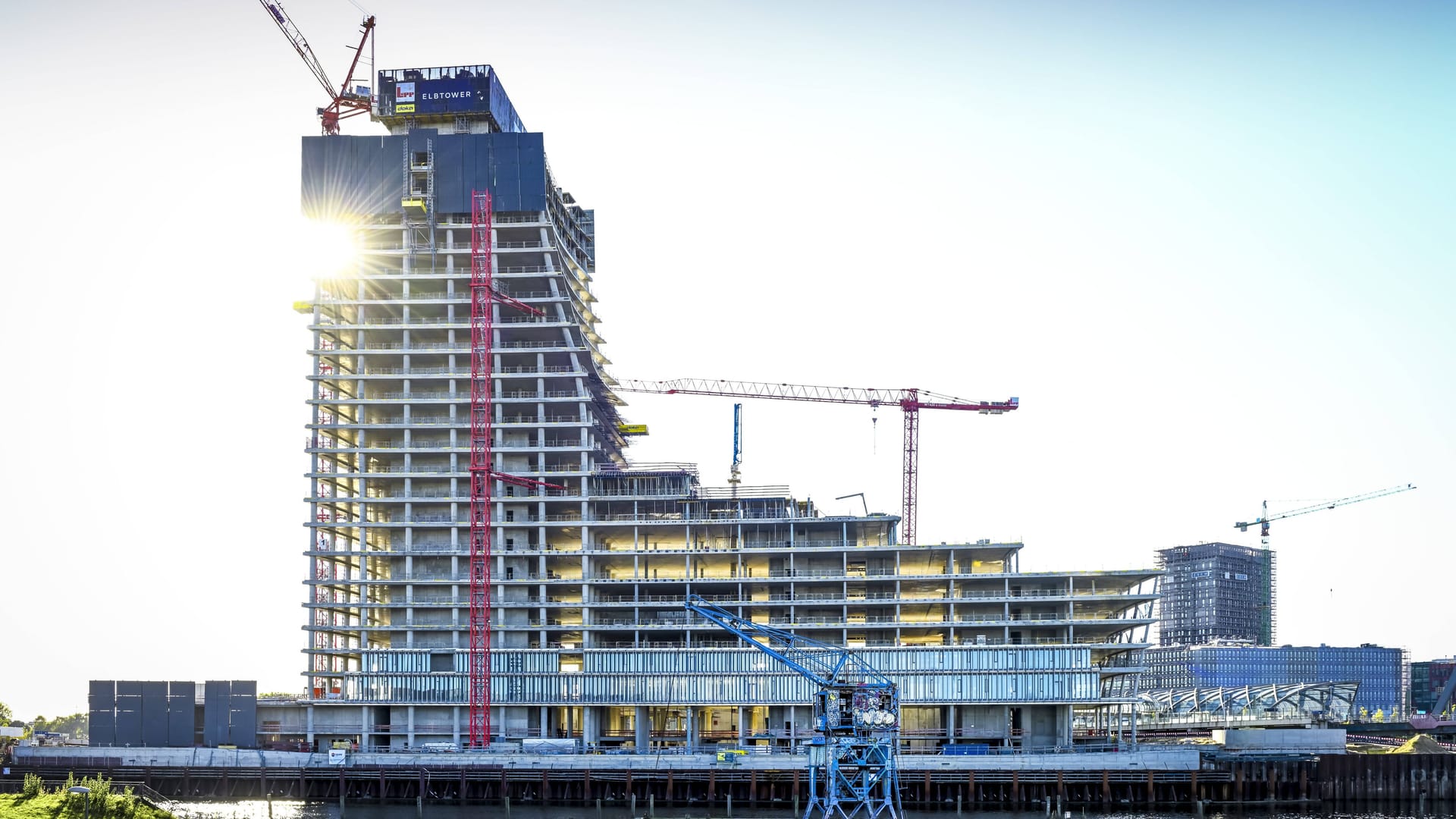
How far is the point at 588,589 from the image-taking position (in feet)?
631

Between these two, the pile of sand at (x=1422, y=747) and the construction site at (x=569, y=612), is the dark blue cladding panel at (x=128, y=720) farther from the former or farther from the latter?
the pile of sand at (x=1422, y=747)

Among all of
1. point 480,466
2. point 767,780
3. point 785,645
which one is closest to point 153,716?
point 480,466

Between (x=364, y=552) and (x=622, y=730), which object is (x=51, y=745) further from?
(x=622, y=730)

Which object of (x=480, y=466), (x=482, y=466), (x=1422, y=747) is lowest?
(x=1422, y=747)

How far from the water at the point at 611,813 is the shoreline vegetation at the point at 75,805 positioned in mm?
17159

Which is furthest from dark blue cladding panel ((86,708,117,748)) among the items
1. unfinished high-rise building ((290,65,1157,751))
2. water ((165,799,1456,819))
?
water ((165,799,1456,819))

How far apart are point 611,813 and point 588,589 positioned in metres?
39.3

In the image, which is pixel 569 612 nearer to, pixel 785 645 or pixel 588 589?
pixel 588 589

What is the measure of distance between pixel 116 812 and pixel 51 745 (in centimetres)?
6277

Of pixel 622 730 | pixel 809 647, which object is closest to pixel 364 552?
pixel 622 730

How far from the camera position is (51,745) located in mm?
184125

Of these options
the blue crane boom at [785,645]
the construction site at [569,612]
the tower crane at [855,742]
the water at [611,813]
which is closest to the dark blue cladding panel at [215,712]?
the construction site at [569,612]

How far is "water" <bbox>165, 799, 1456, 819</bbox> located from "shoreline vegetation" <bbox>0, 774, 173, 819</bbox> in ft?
56.3

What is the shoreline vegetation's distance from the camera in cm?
12494
